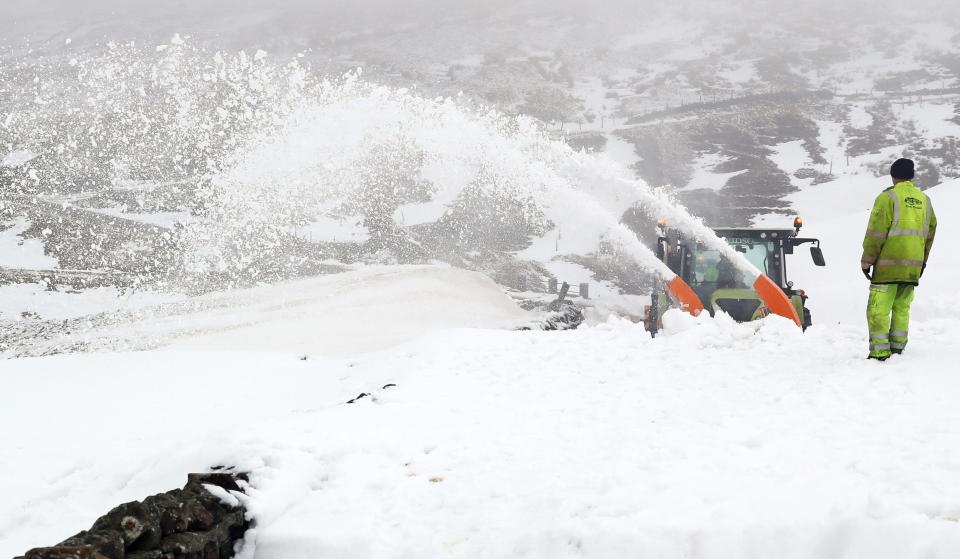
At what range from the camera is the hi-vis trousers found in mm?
6205

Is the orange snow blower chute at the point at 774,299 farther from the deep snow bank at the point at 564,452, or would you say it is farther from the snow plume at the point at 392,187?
the snow plume at the point at 392,187

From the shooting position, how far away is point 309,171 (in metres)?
34.6

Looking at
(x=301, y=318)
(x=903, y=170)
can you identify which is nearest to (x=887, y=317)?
(x=903, y=170)

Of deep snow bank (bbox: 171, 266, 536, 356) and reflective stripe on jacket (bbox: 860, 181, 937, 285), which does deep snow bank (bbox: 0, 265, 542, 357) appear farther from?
reflective stripe on jacket (bbox: 860, 181, 937, 285)

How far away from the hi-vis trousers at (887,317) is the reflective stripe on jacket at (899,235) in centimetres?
12

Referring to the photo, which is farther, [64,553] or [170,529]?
[170,529]

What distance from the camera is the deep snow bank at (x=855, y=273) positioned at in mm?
12156

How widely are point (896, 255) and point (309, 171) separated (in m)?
31.9

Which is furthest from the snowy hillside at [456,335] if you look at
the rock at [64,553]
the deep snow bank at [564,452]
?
the rock at [64,553]

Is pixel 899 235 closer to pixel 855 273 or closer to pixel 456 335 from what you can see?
pixel 456 335

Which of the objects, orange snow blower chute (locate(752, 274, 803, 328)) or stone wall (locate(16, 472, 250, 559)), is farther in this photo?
orange snow blower chute (locate(752, 274, 803, 328))

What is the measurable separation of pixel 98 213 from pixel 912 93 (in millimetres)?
66082

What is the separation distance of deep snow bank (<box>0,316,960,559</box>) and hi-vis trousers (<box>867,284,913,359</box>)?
254 millimetres

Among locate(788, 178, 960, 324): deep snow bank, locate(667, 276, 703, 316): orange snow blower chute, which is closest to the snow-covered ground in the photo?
locate(667, 276, 703, 316): orange snow blower chute
